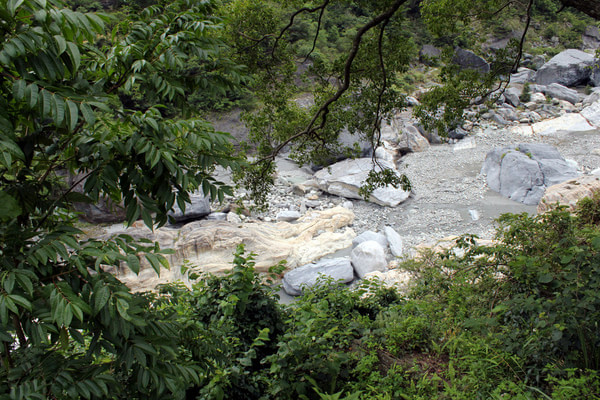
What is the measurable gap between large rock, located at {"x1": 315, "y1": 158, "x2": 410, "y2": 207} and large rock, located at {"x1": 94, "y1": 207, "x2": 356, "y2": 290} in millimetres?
2097

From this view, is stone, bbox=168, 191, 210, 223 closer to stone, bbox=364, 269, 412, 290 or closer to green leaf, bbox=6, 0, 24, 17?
stone, bbox=364, 269, 412, 290

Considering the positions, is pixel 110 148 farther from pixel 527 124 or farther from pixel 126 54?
pixel 527 124

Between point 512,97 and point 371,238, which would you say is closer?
point 371,238

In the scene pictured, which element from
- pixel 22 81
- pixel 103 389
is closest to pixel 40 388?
pixel 103 389

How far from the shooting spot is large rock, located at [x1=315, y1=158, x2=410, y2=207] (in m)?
13.8

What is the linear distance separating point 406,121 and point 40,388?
2110 centimetres

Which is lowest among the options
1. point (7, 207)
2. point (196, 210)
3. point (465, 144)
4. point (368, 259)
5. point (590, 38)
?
point (368, 259)

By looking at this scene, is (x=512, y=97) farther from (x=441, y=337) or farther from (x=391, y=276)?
(x=441, y=337)

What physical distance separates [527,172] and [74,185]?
1503 centimetres

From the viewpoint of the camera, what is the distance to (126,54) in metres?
1.85

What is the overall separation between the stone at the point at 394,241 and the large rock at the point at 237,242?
1.16 m

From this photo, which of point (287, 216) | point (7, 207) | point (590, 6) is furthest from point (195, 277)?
point (287, 216)

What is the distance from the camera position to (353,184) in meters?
14.3

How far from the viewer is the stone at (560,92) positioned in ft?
74.7
